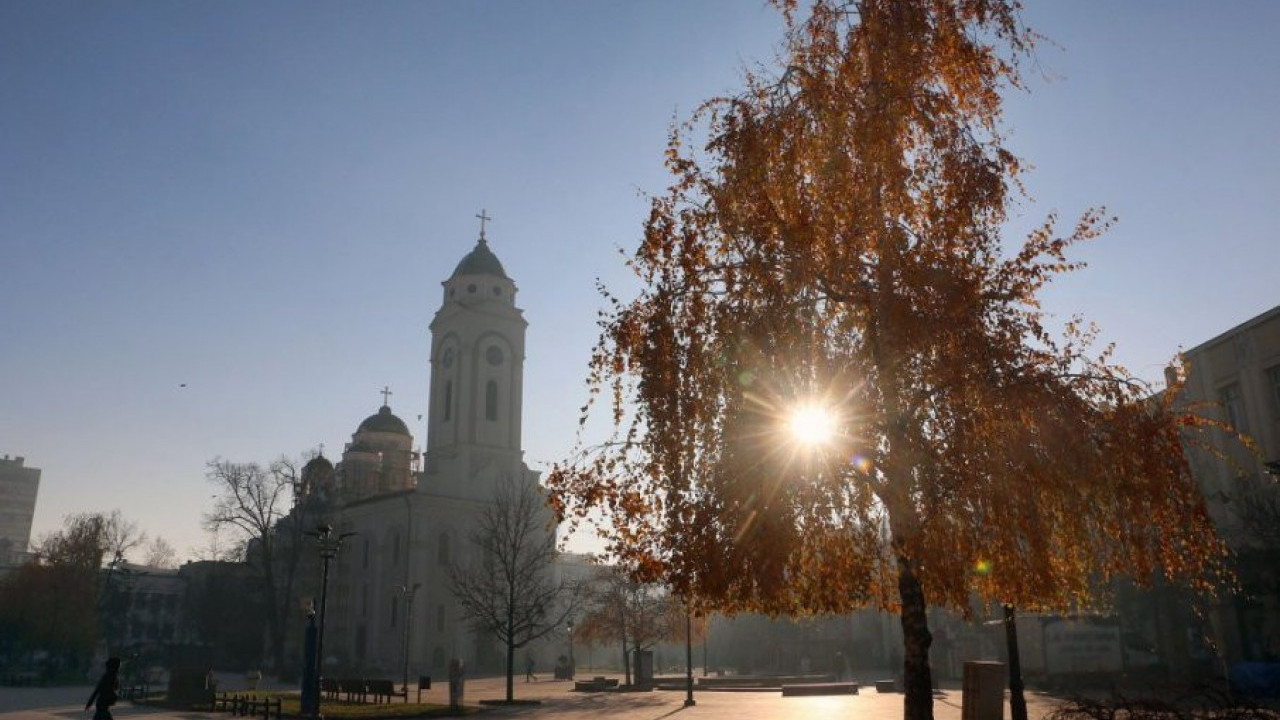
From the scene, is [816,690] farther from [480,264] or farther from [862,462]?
[480,264]

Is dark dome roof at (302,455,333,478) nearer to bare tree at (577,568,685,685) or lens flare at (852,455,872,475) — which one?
bare tree at (577,568,685,685)

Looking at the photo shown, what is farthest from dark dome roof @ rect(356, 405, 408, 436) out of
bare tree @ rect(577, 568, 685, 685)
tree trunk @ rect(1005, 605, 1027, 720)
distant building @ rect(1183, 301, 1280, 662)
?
tree trunk @ rect(1005, 605, 1027, 720)

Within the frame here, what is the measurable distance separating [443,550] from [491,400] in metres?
10.9

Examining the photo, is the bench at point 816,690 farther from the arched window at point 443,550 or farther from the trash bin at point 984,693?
the arched window at point 443,550

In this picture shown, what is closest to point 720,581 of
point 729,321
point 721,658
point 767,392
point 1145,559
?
point 767,392

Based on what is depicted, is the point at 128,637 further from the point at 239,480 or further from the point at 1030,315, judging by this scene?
the point at 1030,315

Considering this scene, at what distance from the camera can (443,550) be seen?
216 ft

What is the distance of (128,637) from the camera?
8575 centimetres

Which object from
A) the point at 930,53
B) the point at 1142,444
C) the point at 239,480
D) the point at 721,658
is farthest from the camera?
the point at 721,658

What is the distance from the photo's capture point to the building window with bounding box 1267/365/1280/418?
3156 cm

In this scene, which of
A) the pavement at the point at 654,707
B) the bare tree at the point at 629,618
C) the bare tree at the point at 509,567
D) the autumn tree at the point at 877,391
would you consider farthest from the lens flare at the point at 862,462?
the bare tree at the point at 629,618

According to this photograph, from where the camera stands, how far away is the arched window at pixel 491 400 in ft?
223

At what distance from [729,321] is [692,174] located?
6.64 ft

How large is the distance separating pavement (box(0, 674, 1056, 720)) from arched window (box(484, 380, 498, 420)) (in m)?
28.1
